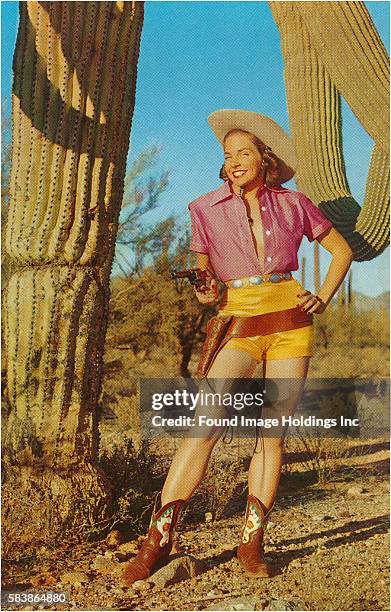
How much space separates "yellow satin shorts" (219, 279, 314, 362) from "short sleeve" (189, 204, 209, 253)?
332mm

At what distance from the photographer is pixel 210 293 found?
476cm

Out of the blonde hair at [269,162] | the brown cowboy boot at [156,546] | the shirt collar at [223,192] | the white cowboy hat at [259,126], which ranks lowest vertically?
the brown cowboy boot at [156,546]

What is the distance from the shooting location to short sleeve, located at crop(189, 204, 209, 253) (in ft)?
15.9

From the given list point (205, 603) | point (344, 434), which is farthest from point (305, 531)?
point (344, 434)

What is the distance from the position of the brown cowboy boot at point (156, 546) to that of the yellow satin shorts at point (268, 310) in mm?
1042

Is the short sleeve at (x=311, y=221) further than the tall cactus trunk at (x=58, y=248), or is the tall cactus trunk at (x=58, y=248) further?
the tall cactus trunk at (x=58, y=248)

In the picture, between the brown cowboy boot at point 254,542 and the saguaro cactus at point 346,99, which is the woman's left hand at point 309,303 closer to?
the brown cowboy boot at point 254,542

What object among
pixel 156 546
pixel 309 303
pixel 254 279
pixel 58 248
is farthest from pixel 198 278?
pixel 156 546

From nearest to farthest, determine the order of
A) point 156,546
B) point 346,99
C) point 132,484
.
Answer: point 156,546 → point 132,484 → point 346,99

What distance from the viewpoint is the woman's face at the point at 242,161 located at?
4.87 m

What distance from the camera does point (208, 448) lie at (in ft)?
15.4

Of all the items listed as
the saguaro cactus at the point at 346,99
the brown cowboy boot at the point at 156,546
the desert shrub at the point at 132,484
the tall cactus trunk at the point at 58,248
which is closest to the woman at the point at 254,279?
the brown cowboy boot at the point at 156,546

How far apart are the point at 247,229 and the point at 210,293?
46cm

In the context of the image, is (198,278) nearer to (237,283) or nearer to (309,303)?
(237,283)
